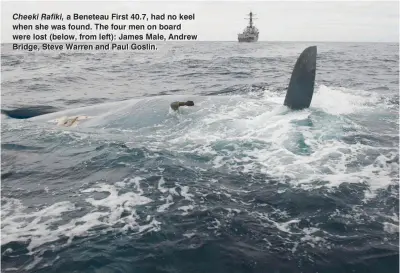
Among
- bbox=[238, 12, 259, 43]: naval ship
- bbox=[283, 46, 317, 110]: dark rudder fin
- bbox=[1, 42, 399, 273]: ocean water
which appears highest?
bbox=[238, 12, 259, 43]: naval ship

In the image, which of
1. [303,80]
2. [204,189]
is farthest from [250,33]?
[204,189]

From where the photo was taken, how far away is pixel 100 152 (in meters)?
12.0

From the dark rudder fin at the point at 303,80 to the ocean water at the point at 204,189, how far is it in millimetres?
628

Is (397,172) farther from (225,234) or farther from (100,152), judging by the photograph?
(100,152)

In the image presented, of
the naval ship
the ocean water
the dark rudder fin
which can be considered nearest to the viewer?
the ocean water

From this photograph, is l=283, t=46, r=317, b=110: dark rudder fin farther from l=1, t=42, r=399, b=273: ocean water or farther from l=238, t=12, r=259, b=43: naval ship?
l=238, t=12, r=259, b=43: naval ship

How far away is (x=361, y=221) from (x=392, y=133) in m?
7.87

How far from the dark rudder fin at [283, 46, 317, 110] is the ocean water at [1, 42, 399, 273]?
628 millimetres

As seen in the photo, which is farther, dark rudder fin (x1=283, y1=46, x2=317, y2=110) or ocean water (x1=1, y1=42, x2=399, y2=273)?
dark rudder fin (x1=283, y1=46, x2=317, y2=110)

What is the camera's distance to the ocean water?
634 cm

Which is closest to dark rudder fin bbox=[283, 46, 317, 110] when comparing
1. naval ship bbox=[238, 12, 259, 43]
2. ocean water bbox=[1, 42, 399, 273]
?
ocean water bbox=[1, 42, 399, 273]

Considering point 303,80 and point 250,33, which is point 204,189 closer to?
point 303,80

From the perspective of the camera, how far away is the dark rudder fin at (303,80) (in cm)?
1342

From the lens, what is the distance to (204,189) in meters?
9.00
